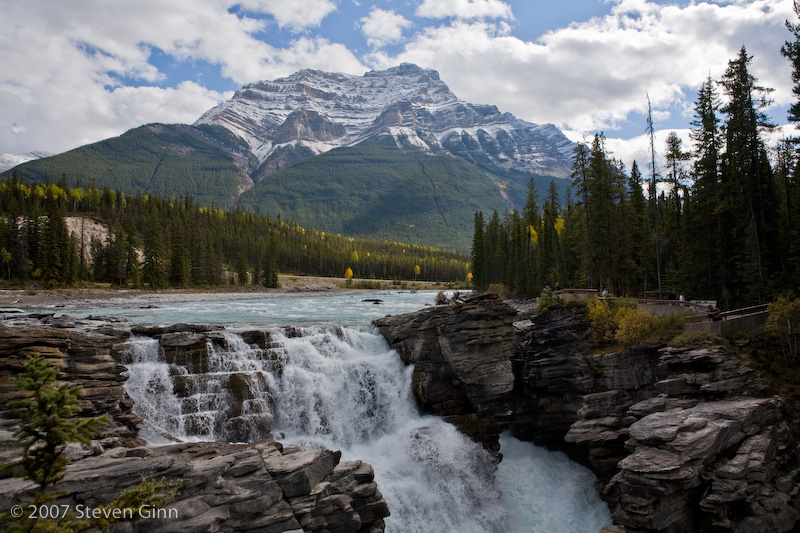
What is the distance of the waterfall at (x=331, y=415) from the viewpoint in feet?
71.5

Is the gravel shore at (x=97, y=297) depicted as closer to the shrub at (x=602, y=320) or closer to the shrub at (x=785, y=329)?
the shrub at (x=602, y=320)

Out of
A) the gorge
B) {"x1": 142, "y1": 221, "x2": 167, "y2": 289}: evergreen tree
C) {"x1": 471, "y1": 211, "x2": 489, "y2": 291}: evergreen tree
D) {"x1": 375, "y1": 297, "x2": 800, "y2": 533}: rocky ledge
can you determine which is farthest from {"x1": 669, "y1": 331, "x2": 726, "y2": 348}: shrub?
{"x1": 142, "y1": 221, "x2": 167, "y2": 289}: evergreen tree

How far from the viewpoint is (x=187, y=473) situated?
13.4 m

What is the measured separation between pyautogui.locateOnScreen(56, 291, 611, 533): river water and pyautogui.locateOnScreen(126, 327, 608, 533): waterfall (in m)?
0.06

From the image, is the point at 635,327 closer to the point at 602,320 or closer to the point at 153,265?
the point at 602,320

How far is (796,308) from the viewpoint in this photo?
24.8 metres

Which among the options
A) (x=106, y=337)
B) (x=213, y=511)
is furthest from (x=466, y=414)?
(x=106, y=337)

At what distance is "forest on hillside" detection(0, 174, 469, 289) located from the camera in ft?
260

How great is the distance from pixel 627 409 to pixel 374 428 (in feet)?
49.5

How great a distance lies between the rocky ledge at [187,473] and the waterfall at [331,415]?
2.42 m

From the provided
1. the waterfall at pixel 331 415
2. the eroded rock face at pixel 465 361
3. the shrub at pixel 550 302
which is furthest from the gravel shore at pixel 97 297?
the shrub at pixel 550 302

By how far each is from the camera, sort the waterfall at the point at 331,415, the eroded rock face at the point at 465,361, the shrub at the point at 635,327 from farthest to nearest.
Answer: the eroded rock face at the point at 465,361 → the shrub at the point at 635,327 → the waterfall at the point at 331,415

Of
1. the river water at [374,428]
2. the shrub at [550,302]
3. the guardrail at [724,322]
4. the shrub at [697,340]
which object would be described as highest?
the shrub at [550,302]

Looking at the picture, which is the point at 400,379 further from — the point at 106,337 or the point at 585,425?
the point at 106,337
